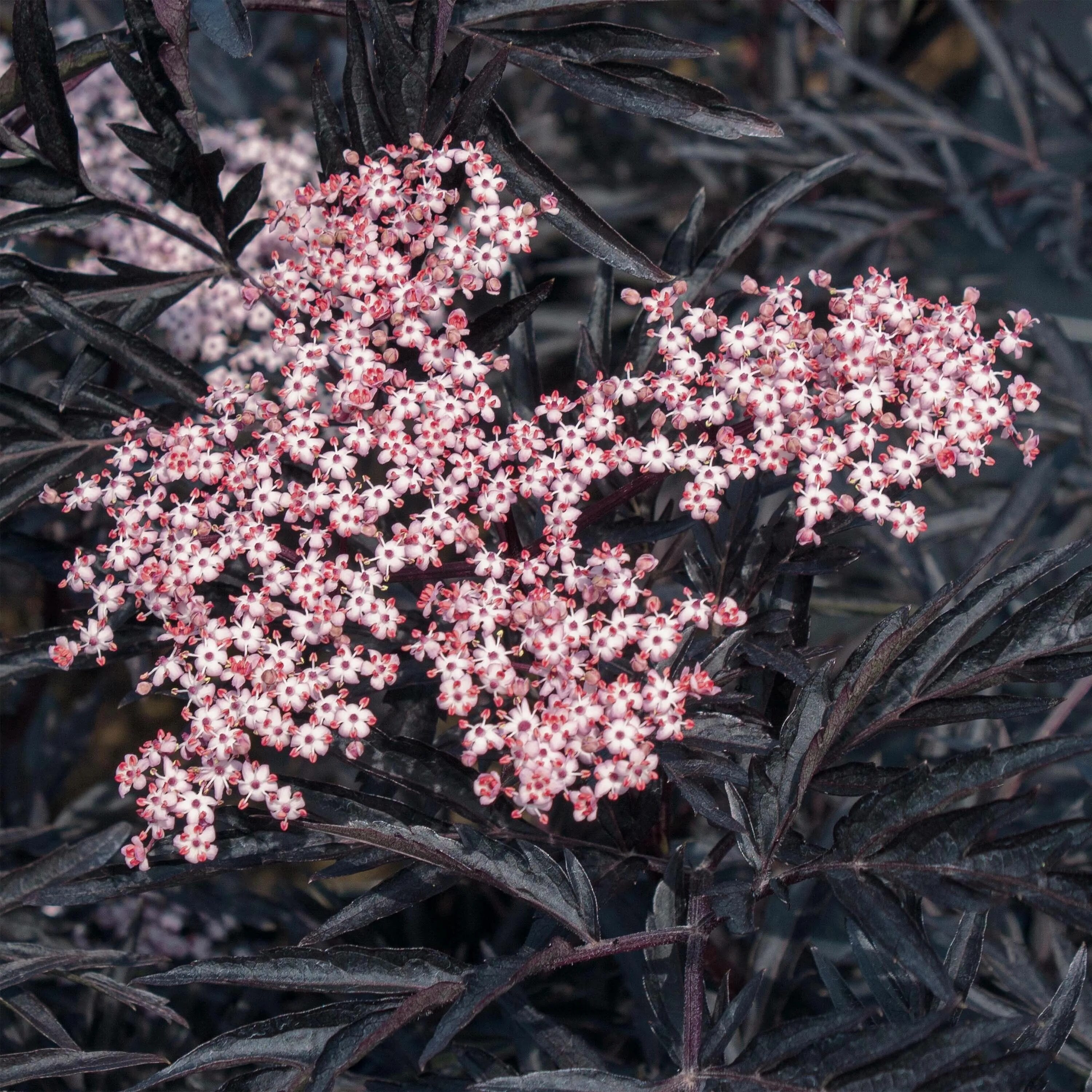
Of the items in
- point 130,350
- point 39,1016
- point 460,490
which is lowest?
point 39,1016

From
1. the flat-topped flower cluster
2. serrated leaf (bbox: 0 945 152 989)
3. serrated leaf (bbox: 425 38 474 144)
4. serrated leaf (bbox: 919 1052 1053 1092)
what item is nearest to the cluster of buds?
the flat-topped flower cluster

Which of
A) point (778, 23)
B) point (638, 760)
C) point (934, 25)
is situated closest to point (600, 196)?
point (778, 23)

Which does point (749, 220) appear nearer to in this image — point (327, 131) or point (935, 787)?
point (327, 131)

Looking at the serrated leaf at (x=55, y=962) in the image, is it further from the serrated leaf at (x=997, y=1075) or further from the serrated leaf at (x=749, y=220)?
the serrated leaf at (x=749, y=220)

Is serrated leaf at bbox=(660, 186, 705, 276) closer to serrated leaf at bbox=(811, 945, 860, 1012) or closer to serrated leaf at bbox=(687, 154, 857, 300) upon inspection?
serrated leaf at bbox=(687, 154, 857, 300)

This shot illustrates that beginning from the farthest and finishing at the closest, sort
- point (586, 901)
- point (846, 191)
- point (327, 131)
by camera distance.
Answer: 1. point (846, 191)
2. point (327, 131)
3. point (586, 901)

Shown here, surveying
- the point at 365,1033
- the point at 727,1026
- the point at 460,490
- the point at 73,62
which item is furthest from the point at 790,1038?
the point at 73,62

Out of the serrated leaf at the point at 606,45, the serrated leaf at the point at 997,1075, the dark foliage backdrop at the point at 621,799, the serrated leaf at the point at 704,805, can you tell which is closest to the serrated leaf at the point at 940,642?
the dark foliage backdrop at the point at 621,799
